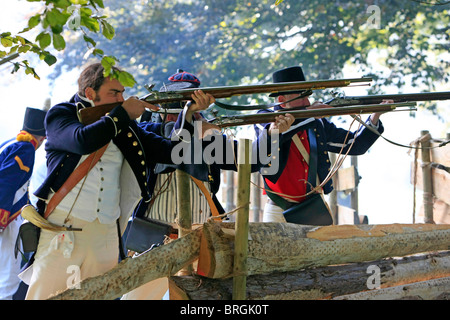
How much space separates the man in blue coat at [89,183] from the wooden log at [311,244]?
0.55 metres

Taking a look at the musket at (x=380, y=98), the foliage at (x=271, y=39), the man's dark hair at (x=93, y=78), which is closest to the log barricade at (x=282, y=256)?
the musket at (x=380, y=98)

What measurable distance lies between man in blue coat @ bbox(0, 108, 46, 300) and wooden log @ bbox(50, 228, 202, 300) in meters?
2.59

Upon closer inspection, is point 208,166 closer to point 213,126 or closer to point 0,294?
point 213,126

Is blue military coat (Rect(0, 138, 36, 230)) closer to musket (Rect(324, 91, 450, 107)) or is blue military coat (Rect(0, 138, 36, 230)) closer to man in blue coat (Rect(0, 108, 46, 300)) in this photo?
man in blue coat (Rect(0, 108, 46, 300))

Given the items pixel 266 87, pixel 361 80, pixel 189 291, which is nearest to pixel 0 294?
pixel 189 291

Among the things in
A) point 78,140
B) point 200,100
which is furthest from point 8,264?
point 200,100

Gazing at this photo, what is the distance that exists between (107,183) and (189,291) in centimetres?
77

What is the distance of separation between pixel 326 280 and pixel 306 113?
117cm

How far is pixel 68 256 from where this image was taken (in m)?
2.59

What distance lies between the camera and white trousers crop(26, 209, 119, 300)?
100 inches

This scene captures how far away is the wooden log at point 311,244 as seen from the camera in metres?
2.72

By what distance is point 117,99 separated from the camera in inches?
114

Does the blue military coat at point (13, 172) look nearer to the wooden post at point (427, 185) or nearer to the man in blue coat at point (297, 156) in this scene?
the man in blue coat at point (297, 156)
